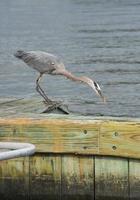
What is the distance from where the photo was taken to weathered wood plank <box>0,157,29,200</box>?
9.01 meters

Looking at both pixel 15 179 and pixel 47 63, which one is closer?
pixel 15 179

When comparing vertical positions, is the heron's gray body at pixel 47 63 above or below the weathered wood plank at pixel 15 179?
above

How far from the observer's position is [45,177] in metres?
8.94

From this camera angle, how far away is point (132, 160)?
8.52m

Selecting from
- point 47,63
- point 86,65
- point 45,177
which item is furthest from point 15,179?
point 86,65

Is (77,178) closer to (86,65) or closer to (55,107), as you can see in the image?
(55,107)

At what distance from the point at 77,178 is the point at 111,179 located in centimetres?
43

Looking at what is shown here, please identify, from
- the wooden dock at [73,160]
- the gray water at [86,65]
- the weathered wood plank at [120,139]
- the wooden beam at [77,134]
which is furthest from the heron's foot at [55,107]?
the gray water at [86,65]

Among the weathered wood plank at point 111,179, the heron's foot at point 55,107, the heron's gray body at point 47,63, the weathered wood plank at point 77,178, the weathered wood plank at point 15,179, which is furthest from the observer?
the heron's foot at point 55,107

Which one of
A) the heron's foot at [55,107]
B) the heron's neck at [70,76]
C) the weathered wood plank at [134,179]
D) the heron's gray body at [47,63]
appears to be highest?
the heron's gray body at [47,63]

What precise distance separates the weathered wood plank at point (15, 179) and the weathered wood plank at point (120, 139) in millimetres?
1081

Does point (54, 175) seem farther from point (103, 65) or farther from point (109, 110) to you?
point (103, 65)

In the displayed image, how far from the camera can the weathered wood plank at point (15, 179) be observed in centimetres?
901

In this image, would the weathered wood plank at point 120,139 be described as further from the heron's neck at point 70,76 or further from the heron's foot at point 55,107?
the heron's foot at point 55,107
